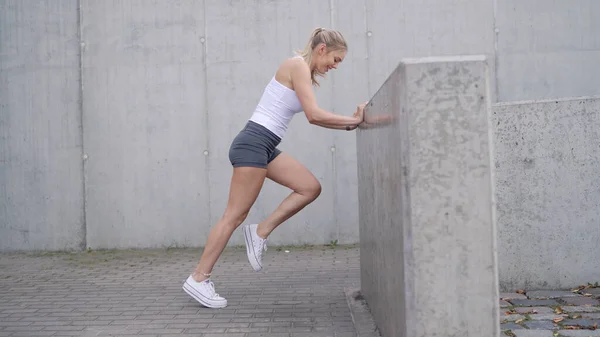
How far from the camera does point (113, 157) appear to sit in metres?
7.68

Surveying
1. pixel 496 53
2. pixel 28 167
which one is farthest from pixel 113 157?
pixel 496 53

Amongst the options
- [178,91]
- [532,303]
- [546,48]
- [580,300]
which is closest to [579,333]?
[532,303]

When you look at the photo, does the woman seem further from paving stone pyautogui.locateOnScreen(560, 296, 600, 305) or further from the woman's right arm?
paving stone pyautogui.locateOnScreen(560, 296, 600, 305)

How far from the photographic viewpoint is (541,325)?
3564mm

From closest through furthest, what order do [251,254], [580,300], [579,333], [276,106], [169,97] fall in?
[579,333] → [580,300] → [276,106] → [251,254] → [169,97]

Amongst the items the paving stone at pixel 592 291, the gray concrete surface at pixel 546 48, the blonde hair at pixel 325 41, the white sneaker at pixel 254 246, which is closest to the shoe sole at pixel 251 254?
the white sneaker at pixel 254 246

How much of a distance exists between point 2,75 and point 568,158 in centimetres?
660

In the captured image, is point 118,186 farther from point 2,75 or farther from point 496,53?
point 496,53

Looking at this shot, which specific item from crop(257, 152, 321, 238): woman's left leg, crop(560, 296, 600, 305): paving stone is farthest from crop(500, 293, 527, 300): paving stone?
crop(257, 152, 321, 238): woman's left leg

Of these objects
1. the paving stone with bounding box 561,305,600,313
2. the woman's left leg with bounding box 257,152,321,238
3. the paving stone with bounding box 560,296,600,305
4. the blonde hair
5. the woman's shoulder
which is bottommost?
the paving stone with bounding box 561,305,600,313

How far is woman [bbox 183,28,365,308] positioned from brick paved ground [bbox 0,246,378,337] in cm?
32

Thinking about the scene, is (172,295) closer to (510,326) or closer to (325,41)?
(325,41)

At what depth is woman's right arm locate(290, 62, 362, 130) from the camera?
397 centimetres

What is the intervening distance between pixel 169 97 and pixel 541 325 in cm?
540
